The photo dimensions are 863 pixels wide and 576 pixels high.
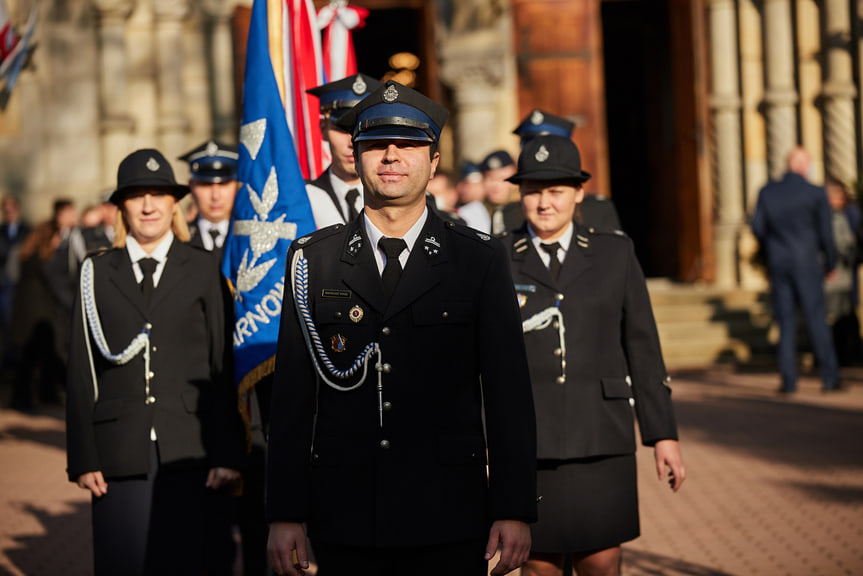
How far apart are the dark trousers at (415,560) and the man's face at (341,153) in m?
1.83

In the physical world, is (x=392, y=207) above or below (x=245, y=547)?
above

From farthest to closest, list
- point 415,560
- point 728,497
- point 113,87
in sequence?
point 113,87 < point 728,497 < point 415,560

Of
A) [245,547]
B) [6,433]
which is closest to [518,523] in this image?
[245,547]

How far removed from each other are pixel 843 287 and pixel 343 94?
Answer: 30.7 ft

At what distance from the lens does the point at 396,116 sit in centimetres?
304

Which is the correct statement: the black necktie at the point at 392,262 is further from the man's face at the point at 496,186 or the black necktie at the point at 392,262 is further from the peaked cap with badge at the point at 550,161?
the man's face at the point at 496,186

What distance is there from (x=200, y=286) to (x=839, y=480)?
4.78 m

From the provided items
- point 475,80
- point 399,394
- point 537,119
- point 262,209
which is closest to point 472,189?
point 537,119

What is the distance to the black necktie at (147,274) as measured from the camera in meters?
4.57

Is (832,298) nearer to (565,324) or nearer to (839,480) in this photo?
(839,480)

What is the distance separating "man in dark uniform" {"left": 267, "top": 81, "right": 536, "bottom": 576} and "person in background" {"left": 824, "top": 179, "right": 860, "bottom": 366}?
32.2ft

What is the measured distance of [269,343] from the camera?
4.42 meters

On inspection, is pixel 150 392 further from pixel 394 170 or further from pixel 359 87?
pixel 394 170

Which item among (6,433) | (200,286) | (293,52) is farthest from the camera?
(6,433)
